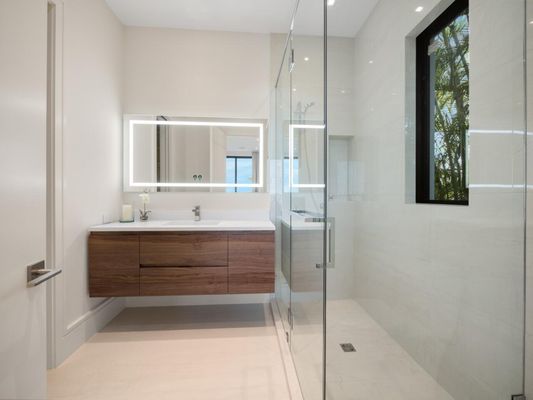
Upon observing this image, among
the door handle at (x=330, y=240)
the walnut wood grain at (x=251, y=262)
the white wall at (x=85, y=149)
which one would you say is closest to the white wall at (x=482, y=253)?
the door handle at (x=330, y=240)

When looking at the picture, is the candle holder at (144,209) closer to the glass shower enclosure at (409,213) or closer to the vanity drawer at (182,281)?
the vanity drawer at (182,281)

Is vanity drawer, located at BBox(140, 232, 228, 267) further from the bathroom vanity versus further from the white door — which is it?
the white door

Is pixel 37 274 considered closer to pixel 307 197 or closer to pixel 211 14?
pixel 307 197

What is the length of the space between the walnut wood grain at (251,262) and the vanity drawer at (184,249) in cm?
7

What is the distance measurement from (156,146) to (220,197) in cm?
80

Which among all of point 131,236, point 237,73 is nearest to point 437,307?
point 131,236

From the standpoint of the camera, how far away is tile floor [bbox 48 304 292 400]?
152cm

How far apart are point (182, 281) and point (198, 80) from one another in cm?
188

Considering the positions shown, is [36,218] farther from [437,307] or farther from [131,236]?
[437,307]

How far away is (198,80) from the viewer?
2652 mm

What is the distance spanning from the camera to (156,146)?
2654 mm

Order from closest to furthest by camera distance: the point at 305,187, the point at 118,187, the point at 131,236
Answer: the point at 305,187, the point at 131,236, the point at 118,187

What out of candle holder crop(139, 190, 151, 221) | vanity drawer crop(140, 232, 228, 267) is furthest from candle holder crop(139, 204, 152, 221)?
vanity drawer crop(140, 232, 228, 267)

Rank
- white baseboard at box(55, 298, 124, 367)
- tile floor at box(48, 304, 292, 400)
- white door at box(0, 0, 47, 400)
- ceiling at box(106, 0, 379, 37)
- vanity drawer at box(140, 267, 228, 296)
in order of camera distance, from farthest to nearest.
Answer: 1. ceiling at box(106, 0, 379, 37)
2. vanity drawer at box(140, 267, 228, 296)
3. white baseboard at box(55, 298, 124, 367)
4. tile floor at box(48, 304, 292, 400)
5. white door at box(0, 0, 47, 400)
